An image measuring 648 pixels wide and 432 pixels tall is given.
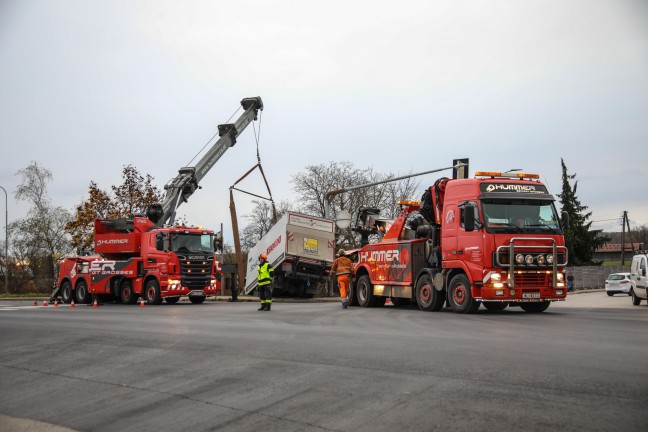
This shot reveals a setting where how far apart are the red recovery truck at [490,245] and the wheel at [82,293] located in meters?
16.9

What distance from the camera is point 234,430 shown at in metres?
5.94

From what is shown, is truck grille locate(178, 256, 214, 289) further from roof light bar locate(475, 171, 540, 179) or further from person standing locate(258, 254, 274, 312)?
roof light bar locate(475, 171, 540, 179)

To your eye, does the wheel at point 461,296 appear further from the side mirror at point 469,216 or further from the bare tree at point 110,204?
the bare tree at point 110,204

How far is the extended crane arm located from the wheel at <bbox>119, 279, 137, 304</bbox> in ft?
9.18

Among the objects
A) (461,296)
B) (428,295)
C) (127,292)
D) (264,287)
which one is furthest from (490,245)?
(127,292)

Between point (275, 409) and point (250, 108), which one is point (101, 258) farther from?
point (275, 409)

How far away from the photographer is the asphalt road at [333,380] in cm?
584

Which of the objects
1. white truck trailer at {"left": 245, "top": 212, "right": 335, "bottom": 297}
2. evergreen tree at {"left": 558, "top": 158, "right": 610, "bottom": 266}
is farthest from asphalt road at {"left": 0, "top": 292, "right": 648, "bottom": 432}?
evergreen tree at {"left": 558, "top": 158, "right": 610, "bottom": 266}

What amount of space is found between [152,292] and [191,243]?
95.2 inches

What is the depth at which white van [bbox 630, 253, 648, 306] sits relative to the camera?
82.9 feet

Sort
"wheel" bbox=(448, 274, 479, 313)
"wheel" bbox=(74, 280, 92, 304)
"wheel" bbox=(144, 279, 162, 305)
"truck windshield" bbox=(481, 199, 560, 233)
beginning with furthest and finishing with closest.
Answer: "wheel" bbox=(74, 280, 92, 304) < "wheel" bbox=(144, 279, 162, 305) < "wheel" bbox=(448, 274, 479, 313) < "truck windshield" bbox=(481, 199, 560, 233)

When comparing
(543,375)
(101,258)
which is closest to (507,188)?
(543,375)

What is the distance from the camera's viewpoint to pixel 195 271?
88.3 ft

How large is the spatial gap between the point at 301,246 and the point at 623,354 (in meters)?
22.4
